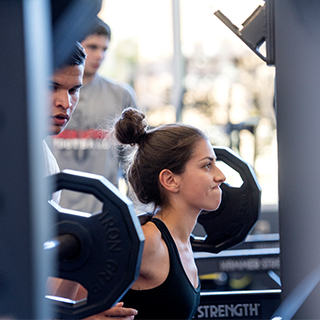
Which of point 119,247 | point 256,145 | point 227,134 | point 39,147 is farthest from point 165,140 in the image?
point 256,145

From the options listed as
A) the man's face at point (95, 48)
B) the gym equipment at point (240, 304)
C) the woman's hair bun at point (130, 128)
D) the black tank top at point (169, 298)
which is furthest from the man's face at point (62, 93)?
the man's face at point (95, 48)

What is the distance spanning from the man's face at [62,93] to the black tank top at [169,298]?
0.37m

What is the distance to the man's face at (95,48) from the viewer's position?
1.94 meters

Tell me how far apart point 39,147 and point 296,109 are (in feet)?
1.60

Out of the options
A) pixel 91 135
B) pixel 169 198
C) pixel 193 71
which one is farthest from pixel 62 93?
pixel 193 71

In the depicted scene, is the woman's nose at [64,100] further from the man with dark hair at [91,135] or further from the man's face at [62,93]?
the man with dark hair at [91,135]

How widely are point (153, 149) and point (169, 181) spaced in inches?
3.9

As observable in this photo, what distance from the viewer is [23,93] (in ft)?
1.22

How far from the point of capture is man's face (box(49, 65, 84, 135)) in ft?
2.87

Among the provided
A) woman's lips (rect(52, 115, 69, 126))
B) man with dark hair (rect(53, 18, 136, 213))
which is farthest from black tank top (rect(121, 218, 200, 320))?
man with dark hair (rect(53, 18, 136, 213))

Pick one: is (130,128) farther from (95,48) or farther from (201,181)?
(95,48)

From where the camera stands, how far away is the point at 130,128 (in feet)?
3.85

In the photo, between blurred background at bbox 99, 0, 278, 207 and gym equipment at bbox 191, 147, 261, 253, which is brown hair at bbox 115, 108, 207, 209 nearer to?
gym equipment at bbox 191, 147, 261, 253

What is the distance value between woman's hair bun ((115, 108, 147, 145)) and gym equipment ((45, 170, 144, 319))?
23.5 inches
